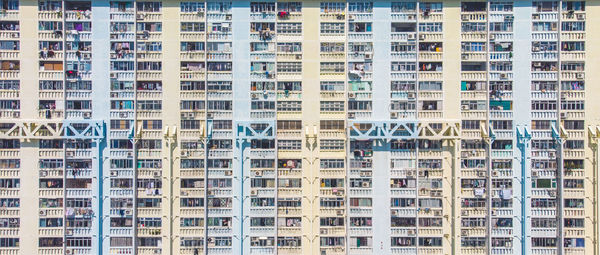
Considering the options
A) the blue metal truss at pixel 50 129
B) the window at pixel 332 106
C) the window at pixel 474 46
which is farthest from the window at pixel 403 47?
the blue metal truss at pixel 50 129

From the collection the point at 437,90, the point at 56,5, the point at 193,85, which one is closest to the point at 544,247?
the point at 437,90

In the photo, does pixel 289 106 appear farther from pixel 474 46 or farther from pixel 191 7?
pixel 474 46

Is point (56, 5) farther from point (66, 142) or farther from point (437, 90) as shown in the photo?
point (437, 90)

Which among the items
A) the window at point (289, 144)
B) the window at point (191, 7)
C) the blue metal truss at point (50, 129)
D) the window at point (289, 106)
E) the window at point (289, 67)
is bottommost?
the window at point (289, 144)

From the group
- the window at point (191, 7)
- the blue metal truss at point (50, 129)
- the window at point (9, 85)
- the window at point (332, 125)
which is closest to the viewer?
the blue metal truss at point (50, 129)

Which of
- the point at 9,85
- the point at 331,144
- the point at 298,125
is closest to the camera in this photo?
the point at 9,85

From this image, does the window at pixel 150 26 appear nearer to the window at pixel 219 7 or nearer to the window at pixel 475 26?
the window at pixel 219 7

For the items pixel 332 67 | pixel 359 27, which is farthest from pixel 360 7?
pixel 332 67

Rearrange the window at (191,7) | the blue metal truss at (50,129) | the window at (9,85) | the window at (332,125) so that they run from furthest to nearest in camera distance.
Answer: the window at (332,125), the window at (191,7), the window at (9,85), the blue metal truss at (50,129)
